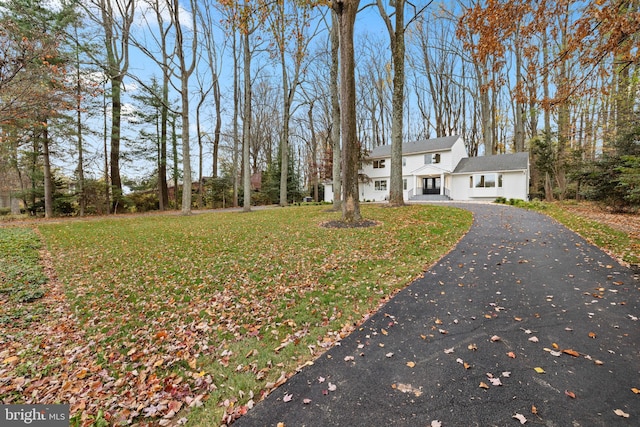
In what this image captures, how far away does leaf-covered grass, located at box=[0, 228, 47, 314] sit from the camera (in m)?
4.36

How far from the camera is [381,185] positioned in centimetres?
2823

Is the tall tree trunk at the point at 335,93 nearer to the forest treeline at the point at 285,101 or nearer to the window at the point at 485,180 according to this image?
the forest treeline at the point at 285,101

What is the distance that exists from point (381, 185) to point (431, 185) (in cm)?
479

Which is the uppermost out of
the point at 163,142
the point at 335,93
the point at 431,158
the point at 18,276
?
the point at 335,93

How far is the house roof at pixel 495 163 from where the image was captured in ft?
71.5

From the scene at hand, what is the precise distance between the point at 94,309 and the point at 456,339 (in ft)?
16.8

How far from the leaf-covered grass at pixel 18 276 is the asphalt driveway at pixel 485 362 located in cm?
484

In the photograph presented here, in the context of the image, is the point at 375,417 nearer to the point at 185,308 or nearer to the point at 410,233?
the point at 185,308

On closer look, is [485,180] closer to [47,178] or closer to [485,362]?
[485,362]

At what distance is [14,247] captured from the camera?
299 inches

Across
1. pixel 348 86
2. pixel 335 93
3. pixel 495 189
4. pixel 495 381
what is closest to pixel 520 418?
Answer: pixel 495 381

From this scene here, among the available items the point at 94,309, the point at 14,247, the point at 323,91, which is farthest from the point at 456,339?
the point at 323,91

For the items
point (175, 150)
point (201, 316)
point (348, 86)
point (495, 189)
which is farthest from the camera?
point (495, 189)

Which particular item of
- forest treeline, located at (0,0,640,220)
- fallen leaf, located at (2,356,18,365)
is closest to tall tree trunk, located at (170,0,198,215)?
forest treeline, located at (0,0,640,220)
